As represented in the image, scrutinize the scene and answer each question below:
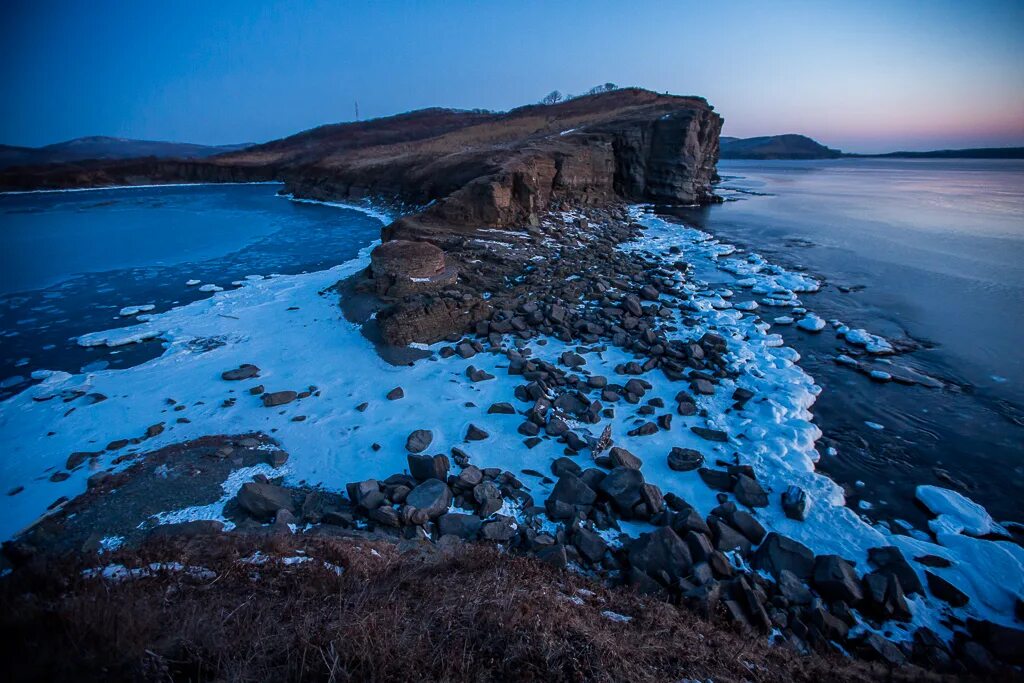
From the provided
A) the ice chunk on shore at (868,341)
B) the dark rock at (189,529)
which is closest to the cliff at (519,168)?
the ice chunk on shore at (868,341)

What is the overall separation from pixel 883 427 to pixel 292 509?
27.8 feet

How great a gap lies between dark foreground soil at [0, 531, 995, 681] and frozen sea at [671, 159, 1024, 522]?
11.8 feet

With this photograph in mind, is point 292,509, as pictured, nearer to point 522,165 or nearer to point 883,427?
point 883,427

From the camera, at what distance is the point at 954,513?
17.4ft

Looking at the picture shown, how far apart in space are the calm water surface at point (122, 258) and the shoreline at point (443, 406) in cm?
113

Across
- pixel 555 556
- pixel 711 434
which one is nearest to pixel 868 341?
pixel 711 434

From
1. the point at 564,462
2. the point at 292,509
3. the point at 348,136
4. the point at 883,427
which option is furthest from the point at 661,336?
the point at 348,136

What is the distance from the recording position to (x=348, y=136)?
229 feet

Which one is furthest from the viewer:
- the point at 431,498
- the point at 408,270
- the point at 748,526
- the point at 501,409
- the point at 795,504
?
the point at 408,270

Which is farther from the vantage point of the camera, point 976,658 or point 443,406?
point 443,406

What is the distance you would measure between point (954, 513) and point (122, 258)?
2465 cm

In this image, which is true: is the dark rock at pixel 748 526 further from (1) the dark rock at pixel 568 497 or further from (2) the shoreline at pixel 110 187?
(2) the shoreline at pixel 110 187

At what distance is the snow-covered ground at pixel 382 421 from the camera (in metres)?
4.97

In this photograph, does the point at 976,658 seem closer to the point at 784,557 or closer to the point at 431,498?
the point at 784,557
